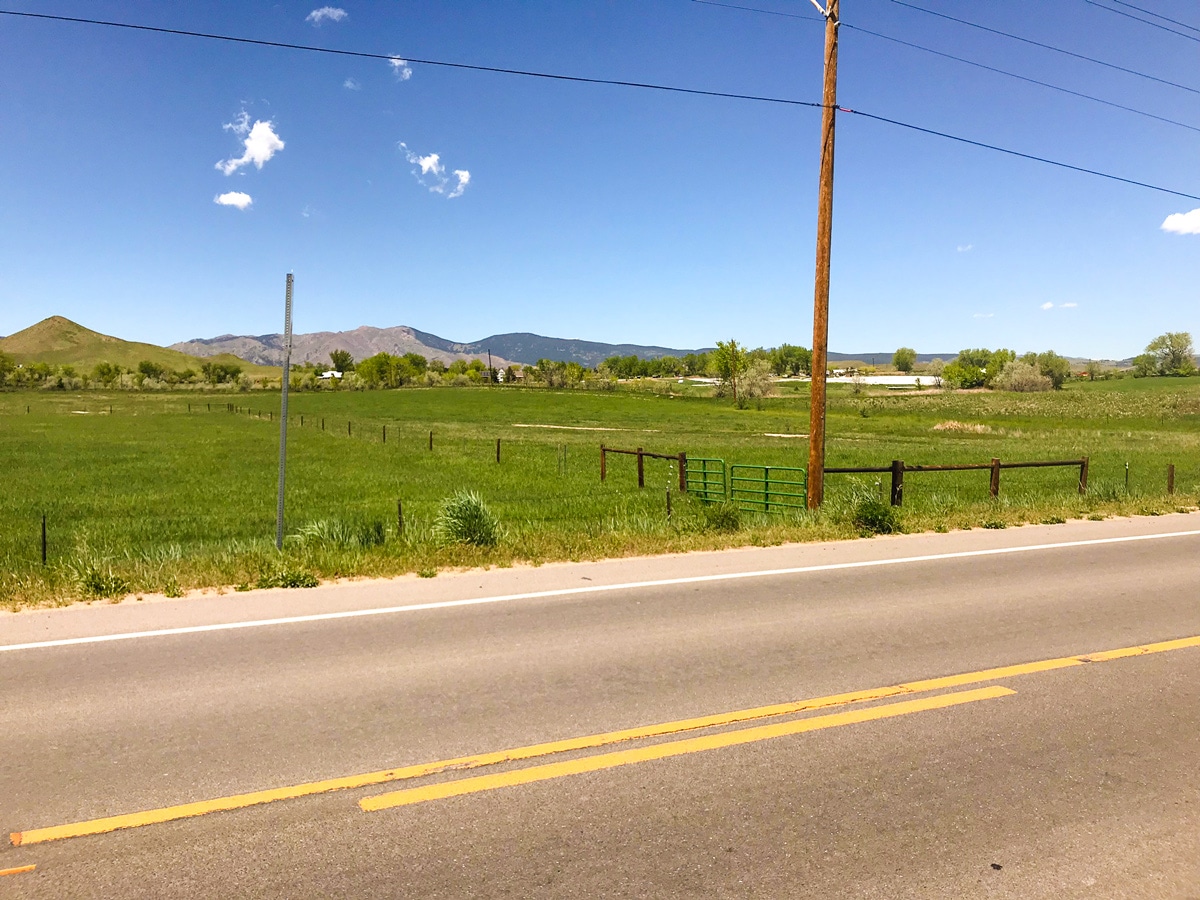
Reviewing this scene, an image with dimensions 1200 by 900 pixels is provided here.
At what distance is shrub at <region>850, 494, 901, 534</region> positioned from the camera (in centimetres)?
1385

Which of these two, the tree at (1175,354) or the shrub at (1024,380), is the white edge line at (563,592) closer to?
the shrub at (1024,380)

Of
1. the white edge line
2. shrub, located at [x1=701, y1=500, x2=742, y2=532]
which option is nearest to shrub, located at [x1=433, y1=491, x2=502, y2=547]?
the white edge line

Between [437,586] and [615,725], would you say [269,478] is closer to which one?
[437,586]

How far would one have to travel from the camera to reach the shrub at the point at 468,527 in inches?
478

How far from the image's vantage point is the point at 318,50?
13.4m

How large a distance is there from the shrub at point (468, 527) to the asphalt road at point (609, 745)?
2.96m

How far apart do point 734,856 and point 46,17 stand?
1394cm

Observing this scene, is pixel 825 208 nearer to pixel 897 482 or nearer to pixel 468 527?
pixel 897 482

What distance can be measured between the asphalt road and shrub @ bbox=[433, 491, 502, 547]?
9.70 ft

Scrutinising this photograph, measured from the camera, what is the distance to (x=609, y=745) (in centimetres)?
525

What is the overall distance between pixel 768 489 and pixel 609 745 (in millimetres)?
15963

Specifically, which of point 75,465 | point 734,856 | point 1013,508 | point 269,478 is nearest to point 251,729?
point 734,856

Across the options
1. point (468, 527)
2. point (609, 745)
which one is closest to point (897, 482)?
point (468, 527)

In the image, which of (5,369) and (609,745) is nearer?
(609,745)
